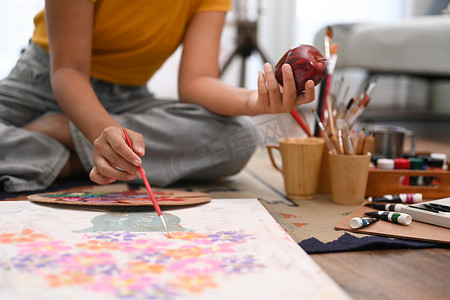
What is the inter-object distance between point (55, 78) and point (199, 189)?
355 millimetres

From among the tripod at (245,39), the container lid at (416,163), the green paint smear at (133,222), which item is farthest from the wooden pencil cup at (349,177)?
the tripod at (245,39)

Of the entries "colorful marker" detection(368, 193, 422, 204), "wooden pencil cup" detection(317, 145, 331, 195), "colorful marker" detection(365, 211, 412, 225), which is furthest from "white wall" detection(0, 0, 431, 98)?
"colorful marker" detection(365, 211, 412, 225)

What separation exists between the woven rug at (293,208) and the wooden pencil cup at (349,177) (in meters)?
0.02

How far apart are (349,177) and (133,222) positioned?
405mm

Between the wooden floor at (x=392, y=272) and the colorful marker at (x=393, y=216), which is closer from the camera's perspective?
the wooden floor at (x=392, y=272)

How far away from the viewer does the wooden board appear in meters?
0.67

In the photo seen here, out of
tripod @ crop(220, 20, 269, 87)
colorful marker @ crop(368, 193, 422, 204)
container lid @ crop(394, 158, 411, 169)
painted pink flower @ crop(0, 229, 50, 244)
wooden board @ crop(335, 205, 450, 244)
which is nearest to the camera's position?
painted pink flower @ crop(0, 229, 50, 244)

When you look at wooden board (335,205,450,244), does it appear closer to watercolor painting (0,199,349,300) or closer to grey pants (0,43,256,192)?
watercolor painting (0,199,349,300)

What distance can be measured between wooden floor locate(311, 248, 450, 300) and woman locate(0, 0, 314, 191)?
0.34 meters

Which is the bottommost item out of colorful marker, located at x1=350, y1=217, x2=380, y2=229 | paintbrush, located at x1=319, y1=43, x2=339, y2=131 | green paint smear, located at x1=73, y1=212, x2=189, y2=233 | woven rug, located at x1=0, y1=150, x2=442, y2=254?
woven rug, located at x1=0, y1=150, x2=442, y2=254

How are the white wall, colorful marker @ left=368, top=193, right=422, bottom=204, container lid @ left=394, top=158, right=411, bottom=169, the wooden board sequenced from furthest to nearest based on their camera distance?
the white wall → container lid @ left=394, top=158, right=411, bottom=169 → colorful marker @ left=368, top=193, right=422, bottom=204 → the wooden board

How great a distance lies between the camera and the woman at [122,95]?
35.0 inches

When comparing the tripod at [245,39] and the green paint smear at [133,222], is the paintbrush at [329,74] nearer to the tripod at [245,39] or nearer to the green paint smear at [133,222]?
the green paint smear at [133,222]

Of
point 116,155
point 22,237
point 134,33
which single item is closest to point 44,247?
point 22,237
